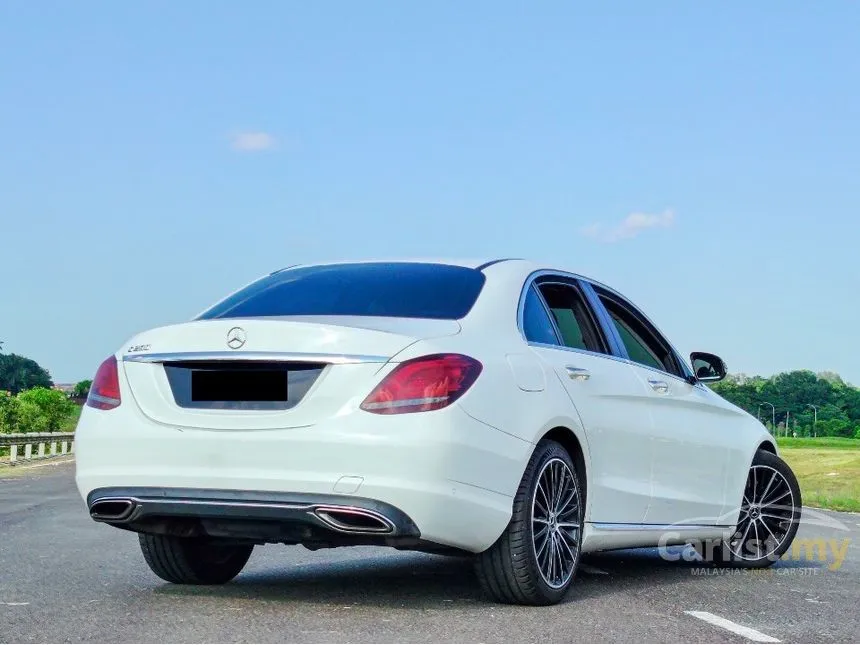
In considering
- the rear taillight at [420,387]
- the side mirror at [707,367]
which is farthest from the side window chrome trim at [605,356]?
the rear taillight at [420,387]

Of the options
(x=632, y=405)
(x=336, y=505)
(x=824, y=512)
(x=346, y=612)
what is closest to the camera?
(x=336, y=505)

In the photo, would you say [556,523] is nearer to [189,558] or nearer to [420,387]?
[420,387]

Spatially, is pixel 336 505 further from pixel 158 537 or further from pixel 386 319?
pixel 158 537

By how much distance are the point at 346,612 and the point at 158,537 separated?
1.31 metres

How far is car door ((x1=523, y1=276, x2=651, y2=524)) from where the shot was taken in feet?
22.4

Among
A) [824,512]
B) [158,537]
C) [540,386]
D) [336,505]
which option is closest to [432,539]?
[336,505]

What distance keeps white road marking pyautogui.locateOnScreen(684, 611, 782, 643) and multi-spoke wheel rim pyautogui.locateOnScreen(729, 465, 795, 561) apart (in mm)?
2660

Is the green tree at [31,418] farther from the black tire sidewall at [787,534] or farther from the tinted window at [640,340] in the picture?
the tinted window at [640,340]

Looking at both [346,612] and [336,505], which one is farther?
[346,612]

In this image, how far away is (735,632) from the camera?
5785 mm

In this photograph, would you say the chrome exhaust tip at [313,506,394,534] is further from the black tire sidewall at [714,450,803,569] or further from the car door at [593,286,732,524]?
the black tire sidewall at [714,450,803,569]

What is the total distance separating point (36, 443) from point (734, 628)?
50.8 m

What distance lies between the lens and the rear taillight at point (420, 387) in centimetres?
568

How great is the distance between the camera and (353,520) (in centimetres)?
569
